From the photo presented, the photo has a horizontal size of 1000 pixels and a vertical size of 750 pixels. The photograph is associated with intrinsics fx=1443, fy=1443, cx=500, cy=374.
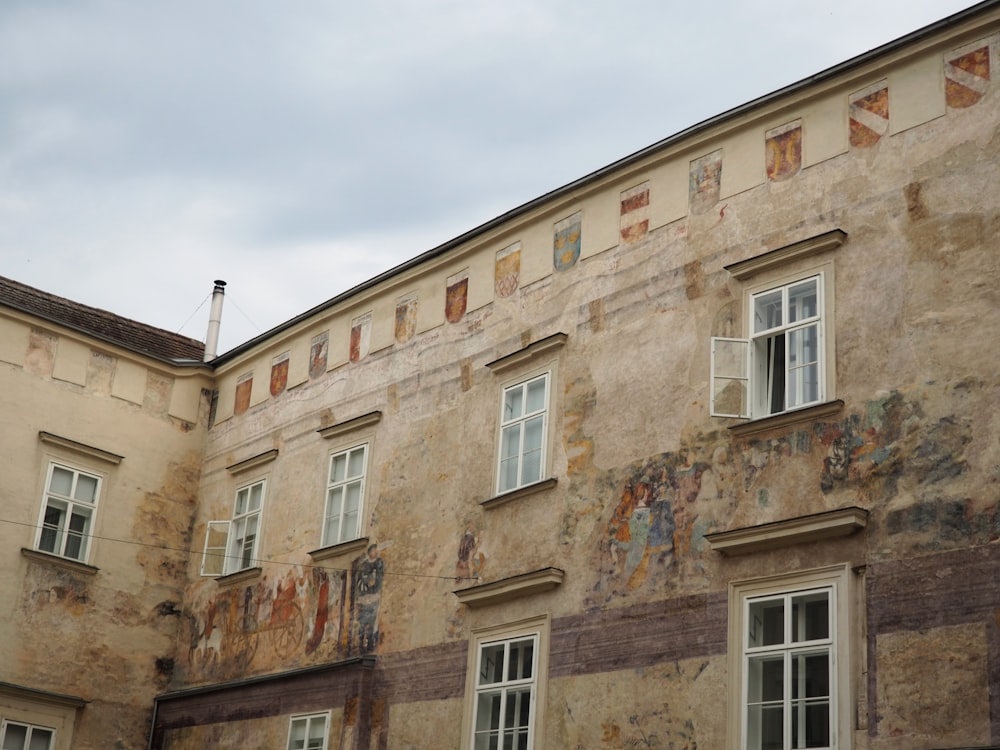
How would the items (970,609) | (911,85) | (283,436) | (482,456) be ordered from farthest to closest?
(283,436), (482,456), (911,85), (970,609)

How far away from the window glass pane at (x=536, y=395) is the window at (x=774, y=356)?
2.66m

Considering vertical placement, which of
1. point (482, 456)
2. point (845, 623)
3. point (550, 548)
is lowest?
point (845, 623)

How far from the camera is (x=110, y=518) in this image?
65.2ft

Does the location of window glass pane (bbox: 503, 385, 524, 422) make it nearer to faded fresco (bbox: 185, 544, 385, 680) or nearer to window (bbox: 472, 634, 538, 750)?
faded fresco (bbox: 185, 544, 385, 680)

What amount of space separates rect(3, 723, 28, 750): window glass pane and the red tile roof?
5479 mm

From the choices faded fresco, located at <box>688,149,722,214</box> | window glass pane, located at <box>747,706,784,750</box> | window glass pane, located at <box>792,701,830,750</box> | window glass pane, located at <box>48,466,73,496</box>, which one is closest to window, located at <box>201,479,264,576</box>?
window glass pane, located at <box>48,466,73,496</box>

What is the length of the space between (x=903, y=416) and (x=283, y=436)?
971 centimetres

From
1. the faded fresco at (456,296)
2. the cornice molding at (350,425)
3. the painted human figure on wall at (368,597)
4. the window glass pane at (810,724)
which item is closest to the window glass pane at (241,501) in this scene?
the cornice molding at (350,425)

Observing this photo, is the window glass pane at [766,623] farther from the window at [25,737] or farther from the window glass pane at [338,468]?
the window at [25,737]

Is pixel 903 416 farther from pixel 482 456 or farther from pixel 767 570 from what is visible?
pixel 482 456

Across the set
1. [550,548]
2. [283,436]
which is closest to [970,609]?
[550,548]

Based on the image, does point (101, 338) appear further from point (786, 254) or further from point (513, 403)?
point (786, 254)

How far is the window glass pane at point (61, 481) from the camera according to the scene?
19.5 meters

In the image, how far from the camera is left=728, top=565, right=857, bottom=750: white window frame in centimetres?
1134
